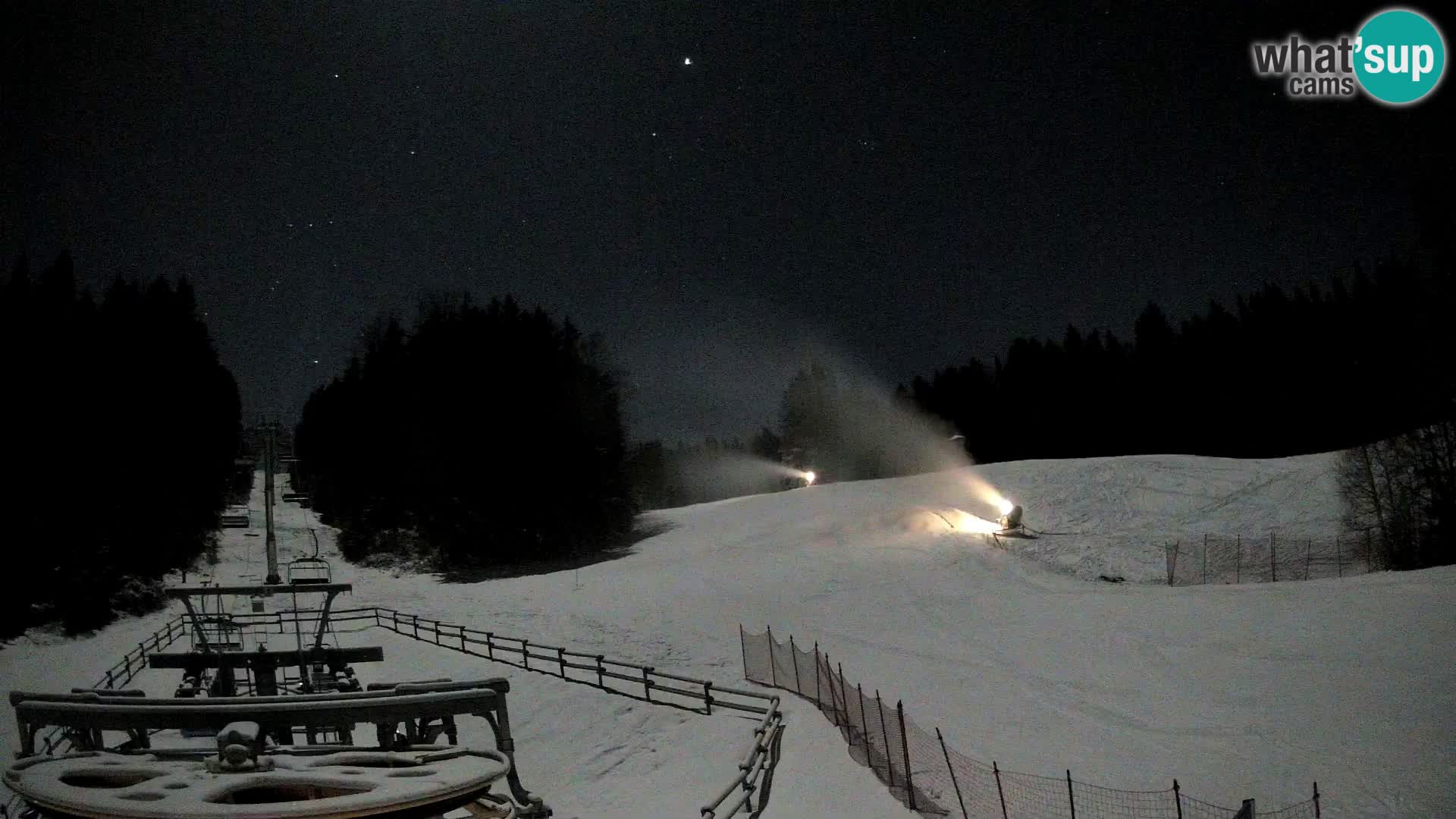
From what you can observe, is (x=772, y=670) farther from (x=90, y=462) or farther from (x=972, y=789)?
(x=90, y=462)

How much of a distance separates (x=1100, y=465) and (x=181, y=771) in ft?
186

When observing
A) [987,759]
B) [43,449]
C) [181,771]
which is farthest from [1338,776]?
[43,449]

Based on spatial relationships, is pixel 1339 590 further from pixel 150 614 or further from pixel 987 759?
pixel 150 614

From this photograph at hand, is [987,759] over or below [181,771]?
below

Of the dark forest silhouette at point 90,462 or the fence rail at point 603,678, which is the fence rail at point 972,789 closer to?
the fence rail at point 603,678

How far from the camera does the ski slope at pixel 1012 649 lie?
1541 centimetres

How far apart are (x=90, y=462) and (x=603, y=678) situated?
17.4m

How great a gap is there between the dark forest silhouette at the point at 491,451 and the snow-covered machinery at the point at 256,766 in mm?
40635

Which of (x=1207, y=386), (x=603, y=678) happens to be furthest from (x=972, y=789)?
(x=1207, y=386)

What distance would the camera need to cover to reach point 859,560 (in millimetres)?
39844

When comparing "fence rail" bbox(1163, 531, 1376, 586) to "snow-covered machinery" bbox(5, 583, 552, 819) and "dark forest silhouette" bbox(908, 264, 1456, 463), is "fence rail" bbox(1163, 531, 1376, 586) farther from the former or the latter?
"snow-covered machinery" bbox(5, 583, 552, 819)

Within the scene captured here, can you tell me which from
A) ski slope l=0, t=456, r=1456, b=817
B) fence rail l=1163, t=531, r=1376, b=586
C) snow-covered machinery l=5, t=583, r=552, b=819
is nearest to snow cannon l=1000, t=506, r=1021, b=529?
ski slope l=0, t=456, r=1456, b=817

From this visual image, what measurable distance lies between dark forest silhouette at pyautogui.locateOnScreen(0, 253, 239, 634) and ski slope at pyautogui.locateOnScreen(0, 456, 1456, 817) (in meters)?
1.59

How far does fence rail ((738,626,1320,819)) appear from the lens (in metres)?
12.6
